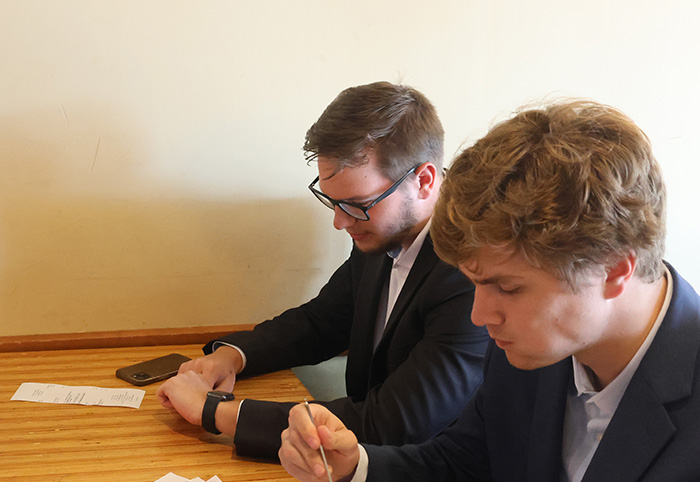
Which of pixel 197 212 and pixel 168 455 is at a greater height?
pixel 197 212

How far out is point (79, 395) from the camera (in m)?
1.76

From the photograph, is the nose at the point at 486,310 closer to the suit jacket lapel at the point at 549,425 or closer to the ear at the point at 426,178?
the suit jacket lapel at the point at 549,425

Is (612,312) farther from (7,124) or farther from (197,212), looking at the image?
(7,124)

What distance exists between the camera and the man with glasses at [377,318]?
62.9 inches

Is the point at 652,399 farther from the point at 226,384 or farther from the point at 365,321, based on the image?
the point at 226,384

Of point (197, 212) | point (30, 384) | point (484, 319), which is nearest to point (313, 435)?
point (484, 319)

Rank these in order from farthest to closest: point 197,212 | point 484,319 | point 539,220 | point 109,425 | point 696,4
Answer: point 696,4 < point 197,212 < point 109,425 < point 484,319 < point 539,220

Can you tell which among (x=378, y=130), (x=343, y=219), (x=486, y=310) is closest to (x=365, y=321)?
(x=343, y=219)

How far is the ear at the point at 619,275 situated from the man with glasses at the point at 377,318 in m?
0.64

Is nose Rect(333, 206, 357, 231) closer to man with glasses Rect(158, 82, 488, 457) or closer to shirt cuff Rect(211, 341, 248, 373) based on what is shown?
man with glasses Rect(158, 82, 488, 457)

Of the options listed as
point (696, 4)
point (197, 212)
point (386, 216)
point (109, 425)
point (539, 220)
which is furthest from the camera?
point (696, 4)

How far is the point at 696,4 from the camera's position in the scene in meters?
2.42

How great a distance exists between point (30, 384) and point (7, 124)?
765mm

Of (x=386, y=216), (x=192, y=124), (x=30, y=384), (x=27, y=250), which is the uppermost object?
(x=192, y=124)
